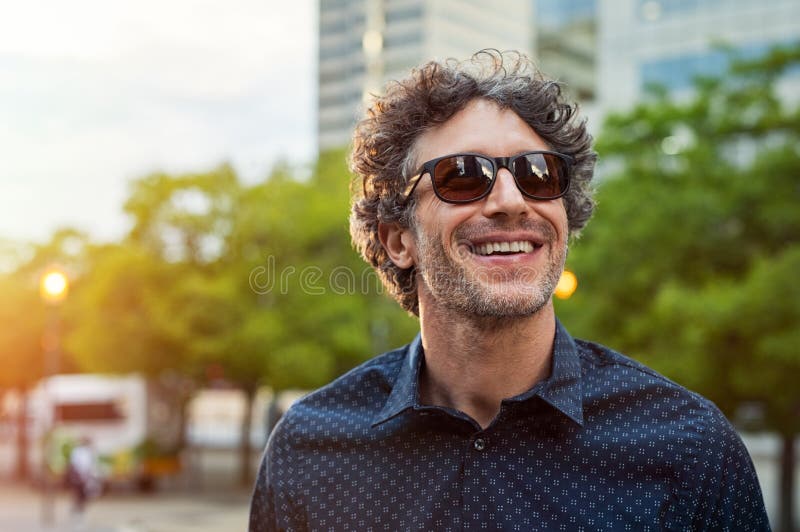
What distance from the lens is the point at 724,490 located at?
2.20 meters

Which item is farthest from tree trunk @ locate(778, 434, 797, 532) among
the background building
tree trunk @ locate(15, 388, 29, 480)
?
tree trunk @ locate(15, 388, 29, 480)

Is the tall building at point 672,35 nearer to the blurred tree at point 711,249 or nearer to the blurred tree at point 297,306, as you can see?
the blurred tree at point 297,306

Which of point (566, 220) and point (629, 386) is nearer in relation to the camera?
point (629, 386)

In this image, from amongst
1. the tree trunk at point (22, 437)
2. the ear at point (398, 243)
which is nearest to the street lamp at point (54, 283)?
the ear at point (398, 243)

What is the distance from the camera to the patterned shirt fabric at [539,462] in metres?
2.22

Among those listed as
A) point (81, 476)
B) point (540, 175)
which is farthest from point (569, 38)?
point (540, 175)

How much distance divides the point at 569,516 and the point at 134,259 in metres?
22.8

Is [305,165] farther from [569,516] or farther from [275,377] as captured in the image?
[569,516]

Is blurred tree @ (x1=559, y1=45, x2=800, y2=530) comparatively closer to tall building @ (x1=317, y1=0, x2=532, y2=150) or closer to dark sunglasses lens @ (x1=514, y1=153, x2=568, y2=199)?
dark sunglasses lens @ (x1=514, y1=153, x2=568, y2=199)

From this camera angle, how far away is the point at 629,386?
2.37 m

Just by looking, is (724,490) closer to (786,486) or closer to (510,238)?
(510,238)

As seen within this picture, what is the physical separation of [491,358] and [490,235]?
31 cm

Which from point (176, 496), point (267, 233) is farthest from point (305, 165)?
point (176, 496)

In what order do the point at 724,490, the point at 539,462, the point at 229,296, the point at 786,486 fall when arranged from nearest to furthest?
the point at 724,490 → the point at 539,462 → the point at 786,486 → the point at 229,296
